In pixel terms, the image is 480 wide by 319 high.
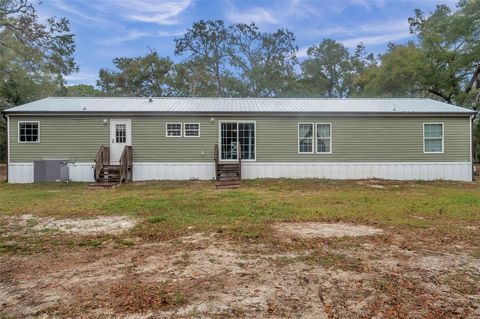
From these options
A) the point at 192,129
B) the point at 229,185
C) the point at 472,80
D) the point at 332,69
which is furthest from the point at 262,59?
the point at 229,185

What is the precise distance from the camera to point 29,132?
1352 cm

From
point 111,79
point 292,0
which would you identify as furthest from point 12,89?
point 292,0

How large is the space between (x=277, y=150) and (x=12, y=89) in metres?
19.8

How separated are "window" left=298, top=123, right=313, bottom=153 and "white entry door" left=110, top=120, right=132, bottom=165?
7409 mm

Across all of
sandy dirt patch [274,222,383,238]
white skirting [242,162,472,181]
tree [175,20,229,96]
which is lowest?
sandy dirt patch [274,222,383,238]

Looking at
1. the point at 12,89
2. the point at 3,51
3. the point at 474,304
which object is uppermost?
the point at 3,51

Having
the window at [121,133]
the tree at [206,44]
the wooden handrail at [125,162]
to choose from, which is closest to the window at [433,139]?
the wooden handrail at [125,162]

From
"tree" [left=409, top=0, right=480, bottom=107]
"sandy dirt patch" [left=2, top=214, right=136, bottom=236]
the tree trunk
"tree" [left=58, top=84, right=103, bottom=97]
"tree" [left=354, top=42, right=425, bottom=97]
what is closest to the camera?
"sandy dirt patch" [left=2, top=214, right=136, bottom=236]

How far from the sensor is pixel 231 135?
46.1ft

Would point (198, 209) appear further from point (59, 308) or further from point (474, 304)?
point (474, 304)

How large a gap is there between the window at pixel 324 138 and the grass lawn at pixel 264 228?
3.23 m

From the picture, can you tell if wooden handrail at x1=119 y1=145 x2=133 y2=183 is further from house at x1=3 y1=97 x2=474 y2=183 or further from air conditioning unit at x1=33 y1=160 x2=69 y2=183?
air conditioning unit at x1=33 y1=160 x2=69 y2=183

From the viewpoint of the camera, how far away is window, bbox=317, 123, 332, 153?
14.2 meters

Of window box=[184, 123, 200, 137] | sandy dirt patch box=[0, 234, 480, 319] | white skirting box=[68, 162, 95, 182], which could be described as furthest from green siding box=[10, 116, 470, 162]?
sandy dirt patch box=[0, 234, 480, 319]
